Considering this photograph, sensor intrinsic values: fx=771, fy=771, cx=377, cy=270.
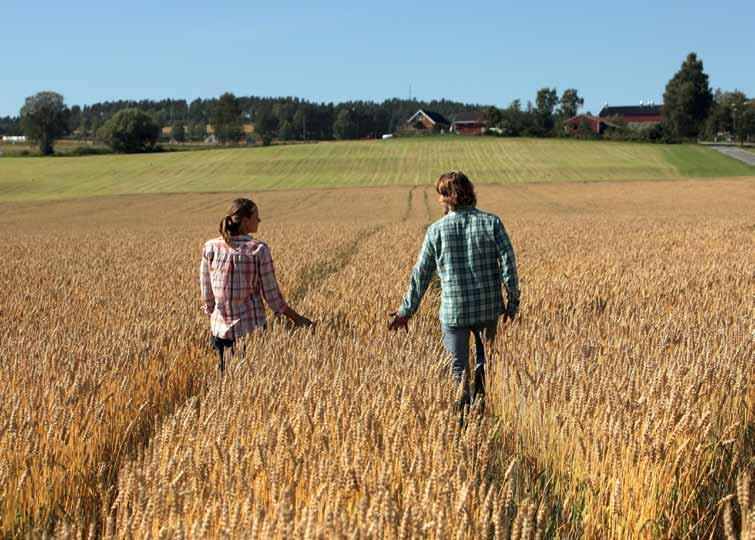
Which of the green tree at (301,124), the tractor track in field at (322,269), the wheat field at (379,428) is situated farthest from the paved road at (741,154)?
the green tree at (301,124)

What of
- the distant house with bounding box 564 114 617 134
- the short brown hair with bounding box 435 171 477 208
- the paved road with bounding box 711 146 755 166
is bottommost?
the short brown hair with bounding box 435 171 477 208

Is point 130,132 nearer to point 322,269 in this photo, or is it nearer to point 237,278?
point 322,269

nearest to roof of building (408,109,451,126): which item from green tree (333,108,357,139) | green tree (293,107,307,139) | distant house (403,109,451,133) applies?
distant house (403,109,451,133)

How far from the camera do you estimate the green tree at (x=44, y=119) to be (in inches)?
4003

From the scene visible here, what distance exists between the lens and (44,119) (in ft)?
335

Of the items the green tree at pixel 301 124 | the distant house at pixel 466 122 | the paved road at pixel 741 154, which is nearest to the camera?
the paved road at pixel 741 154

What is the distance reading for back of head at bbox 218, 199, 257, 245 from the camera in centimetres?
543

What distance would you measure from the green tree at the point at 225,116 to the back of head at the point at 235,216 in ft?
412

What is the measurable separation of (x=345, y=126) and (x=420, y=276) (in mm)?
143996

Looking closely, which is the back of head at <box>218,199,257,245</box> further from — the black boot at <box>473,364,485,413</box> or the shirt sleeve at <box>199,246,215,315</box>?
the black boot at <box>473,364,485,413</box>

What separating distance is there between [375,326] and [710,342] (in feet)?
10.2

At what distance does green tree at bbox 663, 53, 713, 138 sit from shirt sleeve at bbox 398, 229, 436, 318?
369 ft

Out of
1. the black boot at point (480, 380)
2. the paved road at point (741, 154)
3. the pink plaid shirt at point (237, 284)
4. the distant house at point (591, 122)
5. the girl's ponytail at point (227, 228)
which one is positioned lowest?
the black boot at point (480, 380)

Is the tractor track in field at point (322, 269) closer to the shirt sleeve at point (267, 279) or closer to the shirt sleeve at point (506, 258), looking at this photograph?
the shirt sleeve at point (267, 279)
